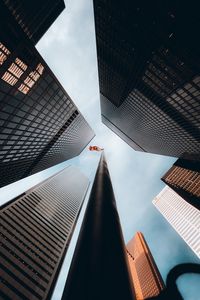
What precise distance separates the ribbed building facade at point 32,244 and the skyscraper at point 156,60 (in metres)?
70.6

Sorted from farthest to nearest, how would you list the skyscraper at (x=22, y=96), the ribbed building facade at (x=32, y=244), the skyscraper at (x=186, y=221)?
1. the skyscraper at (x=186, y=221)
2. the ribbed building facade at (x=32, y=244)
3. the skyscraper at (x=22, y=96)

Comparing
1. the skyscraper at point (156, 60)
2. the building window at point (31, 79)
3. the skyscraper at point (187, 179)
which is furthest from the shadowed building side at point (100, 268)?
the skyscraper at point (187, 179)

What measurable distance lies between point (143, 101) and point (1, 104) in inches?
2571

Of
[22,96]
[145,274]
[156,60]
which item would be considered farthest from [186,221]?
[22,96]

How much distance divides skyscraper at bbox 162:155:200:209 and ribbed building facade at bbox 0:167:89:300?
229 ft

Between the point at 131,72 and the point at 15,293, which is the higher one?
the point at 131,72

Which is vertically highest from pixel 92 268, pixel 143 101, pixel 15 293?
pixel 143 101

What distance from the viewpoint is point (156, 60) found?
188 feet

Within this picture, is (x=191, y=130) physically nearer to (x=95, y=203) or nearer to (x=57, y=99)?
(x=57, y=99)

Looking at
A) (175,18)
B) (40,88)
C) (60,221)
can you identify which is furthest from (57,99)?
(60,221)

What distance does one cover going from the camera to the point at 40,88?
45.6 meters

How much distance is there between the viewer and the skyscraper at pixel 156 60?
44.8m

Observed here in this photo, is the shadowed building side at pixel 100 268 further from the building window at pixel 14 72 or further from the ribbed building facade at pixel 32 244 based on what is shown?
the ribbed building facade at pixel 32 244

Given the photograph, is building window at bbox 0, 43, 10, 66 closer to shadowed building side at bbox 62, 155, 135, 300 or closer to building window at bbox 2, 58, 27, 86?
building window at bbox 2, 58, 27, 86
